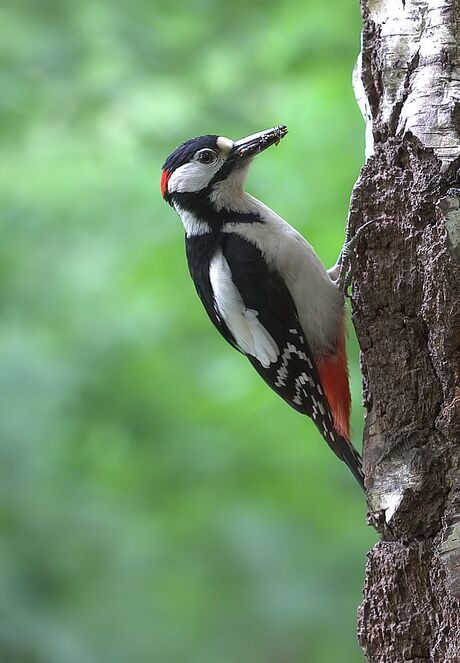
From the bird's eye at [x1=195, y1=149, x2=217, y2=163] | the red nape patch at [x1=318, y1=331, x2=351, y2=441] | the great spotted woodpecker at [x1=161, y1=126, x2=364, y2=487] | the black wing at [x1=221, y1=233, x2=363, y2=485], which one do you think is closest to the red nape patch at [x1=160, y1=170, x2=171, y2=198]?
the bird's eye at [x1=195, y1=149, x2=217, y2=163]

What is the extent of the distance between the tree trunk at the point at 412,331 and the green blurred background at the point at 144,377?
1.69 m

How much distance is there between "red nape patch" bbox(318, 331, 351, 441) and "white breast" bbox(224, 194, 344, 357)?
1.4 inches

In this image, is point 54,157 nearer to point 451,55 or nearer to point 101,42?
point 101,42

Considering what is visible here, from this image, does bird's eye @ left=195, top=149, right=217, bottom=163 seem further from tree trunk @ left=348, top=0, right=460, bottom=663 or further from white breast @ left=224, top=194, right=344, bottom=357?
tree trunk @ left=348, top=0, right=460, bottom=663

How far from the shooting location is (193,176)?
3061 millimetres

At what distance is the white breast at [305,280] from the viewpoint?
2859mm

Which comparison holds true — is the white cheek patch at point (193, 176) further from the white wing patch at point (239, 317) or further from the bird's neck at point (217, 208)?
the white wing patch at point (239, 317)

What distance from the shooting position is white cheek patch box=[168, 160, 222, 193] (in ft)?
9.95

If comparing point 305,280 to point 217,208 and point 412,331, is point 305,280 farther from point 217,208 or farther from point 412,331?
point 412,331

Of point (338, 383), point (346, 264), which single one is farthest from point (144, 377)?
point (346, 264)

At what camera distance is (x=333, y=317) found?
2.88 meters

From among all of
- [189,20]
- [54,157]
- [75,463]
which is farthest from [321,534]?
[189,20]

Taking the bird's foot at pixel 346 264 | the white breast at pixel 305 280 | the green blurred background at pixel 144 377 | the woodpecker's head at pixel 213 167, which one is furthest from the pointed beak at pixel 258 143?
the green blurred background at pixel 144 377

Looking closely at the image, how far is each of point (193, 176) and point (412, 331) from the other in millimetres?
1096
